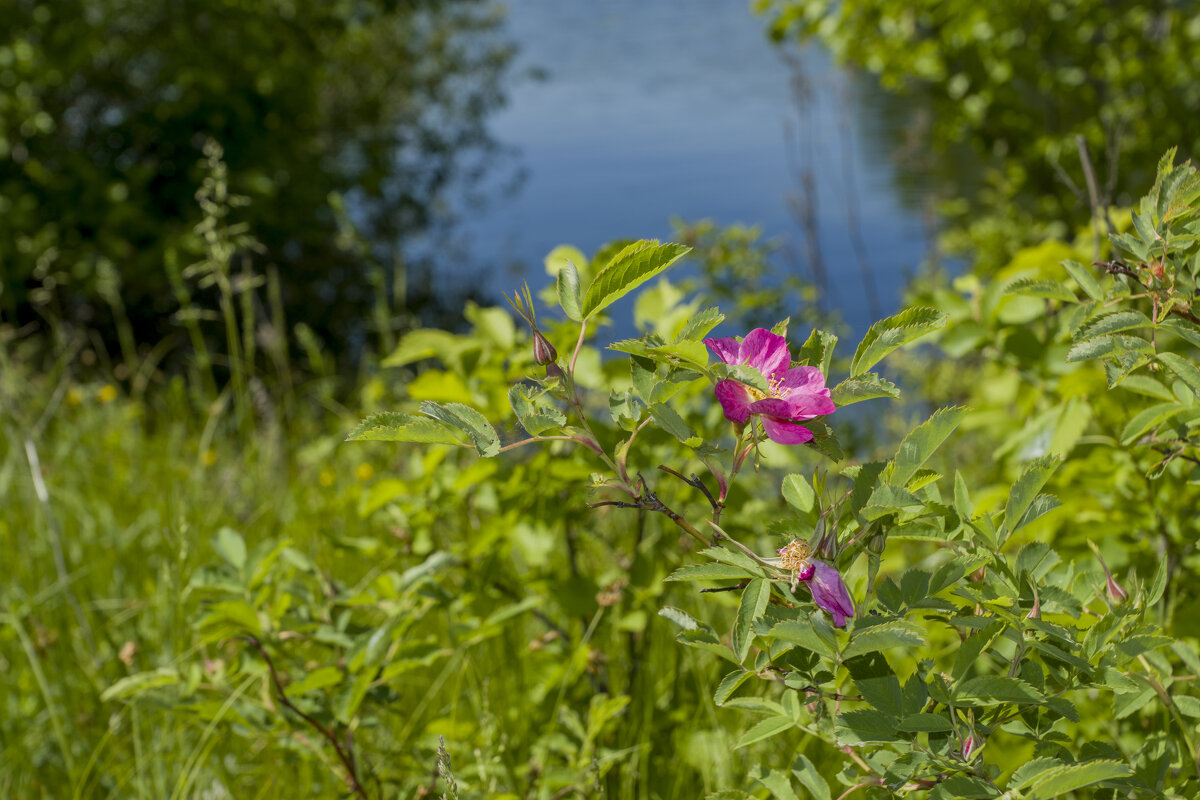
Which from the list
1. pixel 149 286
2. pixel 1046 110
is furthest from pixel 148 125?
pixel 1046 110

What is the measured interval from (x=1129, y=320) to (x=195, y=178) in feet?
18.8

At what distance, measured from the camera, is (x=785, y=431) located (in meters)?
0.67

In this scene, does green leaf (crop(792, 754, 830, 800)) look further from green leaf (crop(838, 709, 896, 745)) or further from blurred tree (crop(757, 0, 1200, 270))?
blurred tree (crop(757, 0, 1200, 270))

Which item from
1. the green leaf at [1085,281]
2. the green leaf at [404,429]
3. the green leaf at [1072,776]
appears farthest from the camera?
the green leaf at [1085,281]

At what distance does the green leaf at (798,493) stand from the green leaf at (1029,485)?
15cm

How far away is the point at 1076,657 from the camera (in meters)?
0.69

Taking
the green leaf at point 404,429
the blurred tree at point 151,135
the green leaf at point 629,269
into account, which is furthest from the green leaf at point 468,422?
the blurred tree at point 151,135

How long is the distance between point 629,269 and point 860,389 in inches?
7.4

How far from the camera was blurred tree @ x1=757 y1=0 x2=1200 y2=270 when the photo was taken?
3422mm

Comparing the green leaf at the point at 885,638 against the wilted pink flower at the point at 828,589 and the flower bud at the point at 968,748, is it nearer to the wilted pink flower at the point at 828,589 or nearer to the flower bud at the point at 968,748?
the wilted pink flower at the point at 828,589

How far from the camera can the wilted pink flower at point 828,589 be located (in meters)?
0.67

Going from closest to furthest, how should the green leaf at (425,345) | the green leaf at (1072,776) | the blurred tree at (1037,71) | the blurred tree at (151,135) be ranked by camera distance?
the green leaf at (1072,776) → the green leaf at (425,345) → the blurred tree at (1037,71) → the blurred tree at (151,135)

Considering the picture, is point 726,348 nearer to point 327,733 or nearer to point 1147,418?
point 1147,418

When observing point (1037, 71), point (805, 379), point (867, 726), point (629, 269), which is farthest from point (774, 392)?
point (1037, 71)
